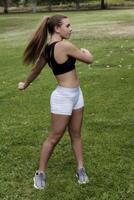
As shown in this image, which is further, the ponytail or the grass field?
the grass field

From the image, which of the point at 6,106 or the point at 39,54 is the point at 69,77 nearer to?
the point at 39,54

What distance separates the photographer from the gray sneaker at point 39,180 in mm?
5781

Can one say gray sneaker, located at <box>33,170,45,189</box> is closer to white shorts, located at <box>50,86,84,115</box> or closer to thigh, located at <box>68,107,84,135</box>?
thigh, located at <box>68,107,84,135</box>

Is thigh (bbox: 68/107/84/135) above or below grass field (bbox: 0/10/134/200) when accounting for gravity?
above

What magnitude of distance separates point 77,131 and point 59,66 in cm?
79

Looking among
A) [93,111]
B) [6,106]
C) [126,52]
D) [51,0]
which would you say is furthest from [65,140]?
[51,0]

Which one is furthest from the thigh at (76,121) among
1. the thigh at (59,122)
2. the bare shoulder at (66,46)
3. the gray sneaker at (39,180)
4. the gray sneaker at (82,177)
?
the bare shoulder at (66,46)

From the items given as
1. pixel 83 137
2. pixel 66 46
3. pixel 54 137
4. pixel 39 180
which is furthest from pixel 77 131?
pixel 83 137

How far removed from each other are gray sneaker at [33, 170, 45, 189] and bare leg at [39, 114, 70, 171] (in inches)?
2.2

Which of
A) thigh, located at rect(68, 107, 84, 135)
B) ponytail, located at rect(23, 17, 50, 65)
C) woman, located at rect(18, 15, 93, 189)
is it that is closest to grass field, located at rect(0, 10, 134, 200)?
woman, located at rect(18, 15, 93, 189)

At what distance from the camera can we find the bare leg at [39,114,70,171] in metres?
5.59

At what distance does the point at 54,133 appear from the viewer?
5676 millimetres

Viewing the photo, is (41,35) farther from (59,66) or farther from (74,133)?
(74,133)

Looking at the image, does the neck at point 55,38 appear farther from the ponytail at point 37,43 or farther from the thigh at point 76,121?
the thigh at point 76,121
